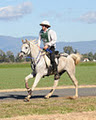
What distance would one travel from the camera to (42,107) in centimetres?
1169

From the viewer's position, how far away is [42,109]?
36.9 ft

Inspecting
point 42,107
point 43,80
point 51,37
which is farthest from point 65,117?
point 43,80

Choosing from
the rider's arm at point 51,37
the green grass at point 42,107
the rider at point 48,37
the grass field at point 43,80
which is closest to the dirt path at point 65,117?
the green grass at point 42,107

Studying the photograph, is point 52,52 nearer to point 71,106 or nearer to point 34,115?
point 71,106

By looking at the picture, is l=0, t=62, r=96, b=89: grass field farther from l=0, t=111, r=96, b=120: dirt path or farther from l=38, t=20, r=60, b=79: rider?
l=0, t=111, r=96, b=120: dirt path

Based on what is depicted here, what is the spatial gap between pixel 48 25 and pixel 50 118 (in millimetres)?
5430

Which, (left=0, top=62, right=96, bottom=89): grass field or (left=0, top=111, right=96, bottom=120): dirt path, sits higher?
(left=0, top=111, right=96, bottom=120): dirt path

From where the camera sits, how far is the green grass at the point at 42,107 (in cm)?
1061

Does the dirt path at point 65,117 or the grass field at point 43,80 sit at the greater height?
the dirt path at point 65,117

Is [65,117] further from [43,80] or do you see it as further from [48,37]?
[43,80]

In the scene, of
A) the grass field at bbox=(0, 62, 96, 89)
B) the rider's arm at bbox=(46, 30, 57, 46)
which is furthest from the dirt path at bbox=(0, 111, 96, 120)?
the grass field at bbox=(0, 62, 96, 89)

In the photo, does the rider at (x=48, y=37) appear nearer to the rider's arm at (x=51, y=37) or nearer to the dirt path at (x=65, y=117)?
the rider's arm at (x=51, y=37)

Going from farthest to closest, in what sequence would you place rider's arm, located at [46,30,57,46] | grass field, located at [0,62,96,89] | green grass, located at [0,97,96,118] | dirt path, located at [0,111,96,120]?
grass field, located at [0,62,96,89] → rider's arm, located at [46,30,57,46] → green grass, located at [0,97,96,118] → dirt path, located at [0,111,96,120]

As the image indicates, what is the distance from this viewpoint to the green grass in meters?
10.6
